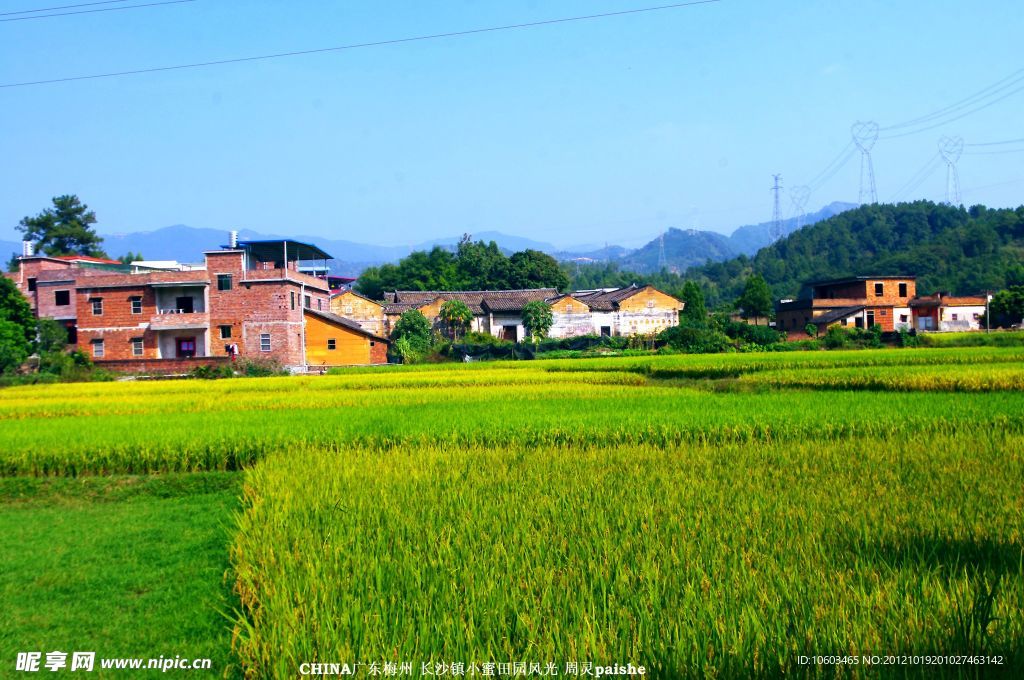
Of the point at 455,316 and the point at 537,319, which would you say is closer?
the point at 537,319

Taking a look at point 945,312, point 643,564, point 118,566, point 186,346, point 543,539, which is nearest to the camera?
point 643,564

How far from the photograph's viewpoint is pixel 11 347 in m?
30.2

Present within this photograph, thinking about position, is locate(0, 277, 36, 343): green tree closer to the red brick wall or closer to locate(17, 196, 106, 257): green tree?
the red brick wall

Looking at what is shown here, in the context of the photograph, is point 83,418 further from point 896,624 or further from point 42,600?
point 896,624

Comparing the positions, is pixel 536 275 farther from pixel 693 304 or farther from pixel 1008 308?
pixel 1008 308

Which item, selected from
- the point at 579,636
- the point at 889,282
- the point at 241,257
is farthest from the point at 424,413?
the point at 889,282

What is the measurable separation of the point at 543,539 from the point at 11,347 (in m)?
32.9

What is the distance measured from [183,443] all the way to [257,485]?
4154 mm

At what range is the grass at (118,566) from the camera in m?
5.20

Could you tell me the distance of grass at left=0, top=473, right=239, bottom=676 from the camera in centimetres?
520

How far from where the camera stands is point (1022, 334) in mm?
34844

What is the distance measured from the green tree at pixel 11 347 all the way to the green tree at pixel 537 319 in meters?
26.7

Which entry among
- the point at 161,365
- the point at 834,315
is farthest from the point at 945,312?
the point at 161,365

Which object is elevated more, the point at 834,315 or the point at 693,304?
the point at 693,304
